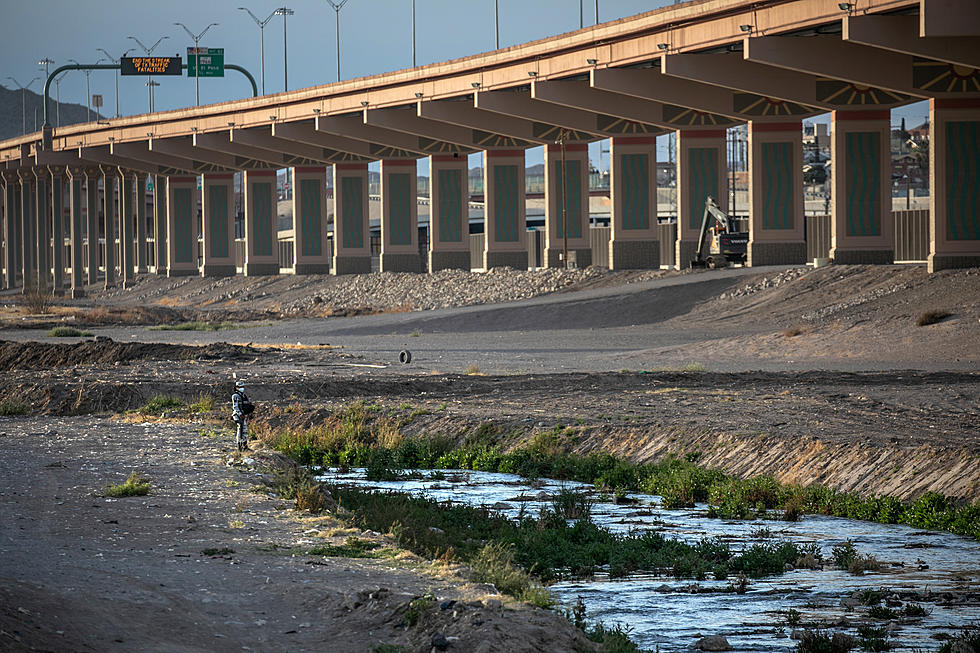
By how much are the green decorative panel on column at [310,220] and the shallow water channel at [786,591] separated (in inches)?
2640

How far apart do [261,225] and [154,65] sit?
14139mm

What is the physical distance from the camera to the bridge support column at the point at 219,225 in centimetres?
9262

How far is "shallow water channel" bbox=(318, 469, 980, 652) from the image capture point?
10781mm

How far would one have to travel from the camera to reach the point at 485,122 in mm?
64875

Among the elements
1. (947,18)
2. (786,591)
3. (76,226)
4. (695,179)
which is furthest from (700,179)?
(76,226)

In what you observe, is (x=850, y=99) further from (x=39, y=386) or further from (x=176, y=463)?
(x=176, y=463)

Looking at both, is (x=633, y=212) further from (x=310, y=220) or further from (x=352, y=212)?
(x=310, y=220)

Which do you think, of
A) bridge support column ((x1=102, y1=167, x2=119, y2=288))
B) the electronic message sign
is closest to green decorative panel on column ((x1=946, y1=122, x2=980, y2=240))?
the electronic message sign

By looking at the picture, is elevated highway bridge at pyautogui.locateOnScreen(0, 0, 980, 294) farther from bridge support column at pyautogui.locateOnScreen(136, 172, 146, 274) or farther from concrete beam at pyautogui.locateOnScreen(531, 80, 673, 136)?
bridge support column at pyautogui.locateOnScreen(136, 172, 146, 274)

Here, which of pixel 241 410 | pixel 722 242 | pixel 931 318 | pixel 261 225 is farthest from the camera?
pixel 261 225

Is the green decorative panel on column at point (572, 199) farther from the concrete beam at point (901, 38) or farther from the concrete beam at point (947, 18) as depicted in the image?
the concrete beam at point (947, 18)

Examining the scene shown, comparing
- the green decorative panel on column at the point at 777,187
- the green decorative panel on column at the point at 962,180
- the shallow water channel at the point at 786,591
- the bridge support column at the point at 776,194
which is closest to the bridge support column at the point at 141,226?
the bridge support column at the point at 776,194

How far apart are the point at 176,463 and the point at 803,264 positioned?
38555 millimetres

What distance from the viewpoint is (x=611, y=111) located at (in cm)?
5647
